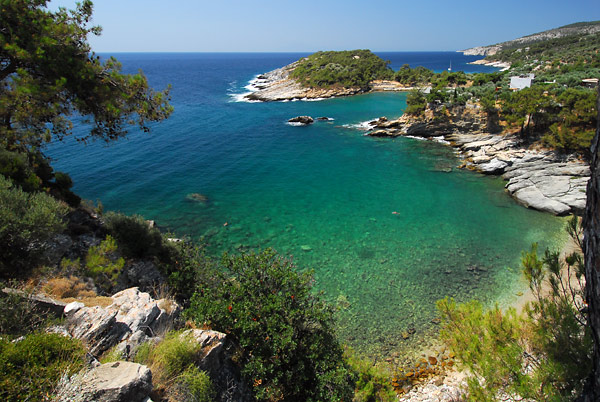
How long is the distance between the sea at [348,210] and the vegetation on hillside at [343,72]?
147ft

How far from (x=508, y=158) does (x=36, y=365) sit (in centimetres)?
4096

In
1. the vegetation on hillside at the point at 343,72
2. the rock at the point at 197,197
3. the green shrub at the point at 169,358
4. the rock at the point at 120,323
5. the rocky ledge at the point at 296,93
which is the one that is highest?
the vegetation on hillside at the point at 343,72

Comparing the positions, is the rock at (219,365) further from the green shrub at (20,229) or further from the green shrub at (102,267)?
the green shrub at (20,229)

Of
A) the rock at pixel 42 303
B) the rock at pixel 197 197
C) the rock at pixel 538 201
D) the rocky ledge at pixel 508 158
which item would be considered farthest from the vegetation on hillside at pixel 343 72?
the rock at pixel 42 303

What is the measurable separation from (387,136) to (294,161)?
18568 millimetres

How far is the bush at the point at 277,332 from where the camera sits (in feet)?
28.6

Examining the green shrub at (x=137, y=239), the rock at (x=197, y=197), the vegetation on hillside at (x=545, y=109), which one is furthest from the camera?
the vegetation on hillside at (x=545, y=109)

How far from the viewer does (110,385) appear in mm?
5742

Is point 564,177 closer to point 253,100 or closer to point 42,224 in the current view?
point 42,224

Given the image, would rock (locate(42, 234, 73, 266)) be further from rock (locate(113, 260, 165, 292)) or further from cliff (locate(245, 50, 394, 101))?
cliff (locate(245, 50, 394, 101))

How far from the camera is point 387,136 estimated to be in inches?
1937

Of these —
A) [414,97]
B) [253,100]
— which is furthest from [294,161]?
[253,100]

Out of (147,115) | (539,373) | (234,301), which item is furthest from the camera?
(147,115)

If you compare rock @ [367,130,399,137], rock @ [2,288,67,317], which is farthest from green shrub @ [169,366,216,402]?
rock @ [367,130,399,137]
